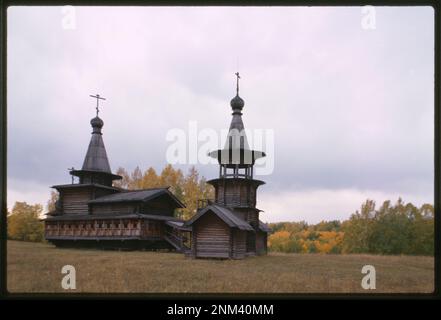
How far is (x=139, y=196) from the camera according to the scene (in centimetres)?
2058

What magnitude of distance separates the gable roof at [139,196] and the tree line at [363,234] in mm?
8404

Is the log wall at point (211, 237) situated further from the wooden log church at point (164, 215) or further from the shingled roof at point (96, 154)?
the shingled roof at point (96, 154)

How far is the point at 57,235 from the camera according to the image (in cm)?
2325

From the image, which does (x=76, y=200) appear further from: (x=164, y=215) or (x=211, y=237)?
(x=211, y=237)

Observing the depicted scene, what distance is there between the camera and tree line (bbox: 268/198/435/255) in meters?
13.5

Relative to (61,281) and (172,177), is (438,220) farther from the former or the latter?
(172,177)

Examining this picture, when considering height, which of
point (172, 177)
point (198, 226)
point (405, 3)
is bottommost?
point (198, 226)

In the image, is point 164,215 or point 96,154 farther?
point 96,154

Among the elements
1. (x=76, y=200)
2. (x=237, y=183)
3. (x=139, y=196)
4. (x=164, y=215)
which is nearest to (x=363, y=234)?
(x=237, y=183)

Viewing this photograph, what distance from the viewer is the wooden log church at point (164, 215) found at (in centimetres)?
1770

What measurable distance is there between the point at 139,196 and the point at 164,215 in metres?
2.43

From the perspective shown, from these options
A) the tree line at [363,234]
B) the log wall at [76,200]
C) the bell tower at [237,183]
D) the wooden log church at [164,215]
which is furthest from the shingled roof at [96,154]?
the tree line at [363,234]
